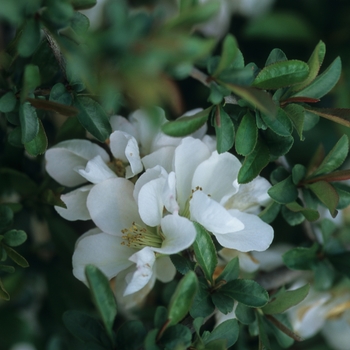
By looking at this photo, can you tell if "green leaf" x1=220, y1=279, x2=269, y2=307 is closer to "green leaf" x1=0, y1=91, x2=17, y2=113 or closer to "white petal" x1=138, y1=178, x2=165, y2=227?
"white petal" x1=138, y1=178, x2=165, y2=227

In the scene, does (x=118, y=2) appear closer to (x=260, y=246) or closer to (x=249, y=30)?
(x=260, y=246)

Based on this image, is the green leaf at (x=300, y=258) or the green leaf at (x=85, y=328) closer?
the green leaf at (x=85, y=328)

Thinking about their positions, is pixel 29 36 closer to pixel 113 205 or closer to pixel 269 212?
pixel 113 205

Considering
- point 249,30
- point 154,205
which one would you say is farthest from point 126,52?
point 249,30

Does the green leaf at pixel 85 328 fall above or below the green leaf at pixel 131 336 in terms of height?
below

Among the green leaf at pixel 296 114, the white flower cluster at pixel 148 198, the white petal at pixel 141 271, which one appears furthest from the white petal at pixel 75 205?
the green leaf at pixel 296 114

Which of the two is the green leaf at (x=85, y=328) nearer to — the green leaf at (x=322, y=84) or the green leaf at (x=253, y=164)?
the green leaf at (x=253, y=164)
